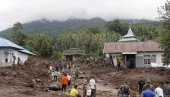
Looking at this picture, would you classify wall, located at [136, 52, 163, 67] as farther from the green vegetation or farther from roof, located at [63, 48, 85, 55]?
roof, located at [63, 48, 85, 55]

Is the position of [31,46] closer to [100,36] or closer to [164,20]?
[100,36]

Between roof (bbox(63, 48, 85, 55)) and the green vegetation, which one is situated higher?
the green vegetation

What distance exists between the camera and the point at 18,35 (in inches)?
4149

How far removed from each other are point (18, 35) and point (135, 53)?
45206 millimetres

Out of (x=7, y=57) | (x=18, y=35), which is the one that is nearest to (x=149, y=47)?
(x=7, y=57)

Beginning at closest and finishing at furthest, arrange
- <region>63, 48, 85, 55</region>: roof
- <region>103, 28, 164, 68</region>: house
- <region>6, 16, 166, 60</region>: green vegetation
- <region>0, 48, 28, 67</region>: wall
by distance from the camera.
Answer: <region>0, 48, 28, 67</region>: wall → <region>103, 28, 164, 68</region>: house → <region>6, 16, 166, 60</region>: green vegetation → <region>63, 48, 85, 55</region>: roof

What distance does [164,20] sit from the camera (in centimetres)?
5169

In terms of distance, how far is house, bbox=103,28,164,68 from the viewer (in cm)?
6688

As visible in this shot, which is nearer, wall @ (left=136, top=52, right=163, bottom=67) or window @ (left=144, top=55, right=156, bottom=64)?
wall @ (left=136, top=52, right=163, bottom=67)

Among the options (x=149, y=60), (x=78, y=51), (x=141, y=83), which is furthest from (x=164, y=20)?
(x=78, y=51)

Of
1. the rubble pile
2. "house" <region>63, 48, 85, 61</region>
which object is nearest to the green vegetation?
"house" <region>63, 48, 85, 61</region>

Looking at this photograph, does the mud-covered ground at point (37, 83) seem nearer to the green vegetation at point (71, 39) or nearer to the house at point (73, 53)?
the green vegetation at point (71, 39)

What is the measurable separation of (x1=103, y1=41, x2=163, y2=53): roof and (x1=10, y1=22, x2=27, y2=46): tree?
1510 inches

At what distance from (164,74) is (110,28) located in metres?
86.1
